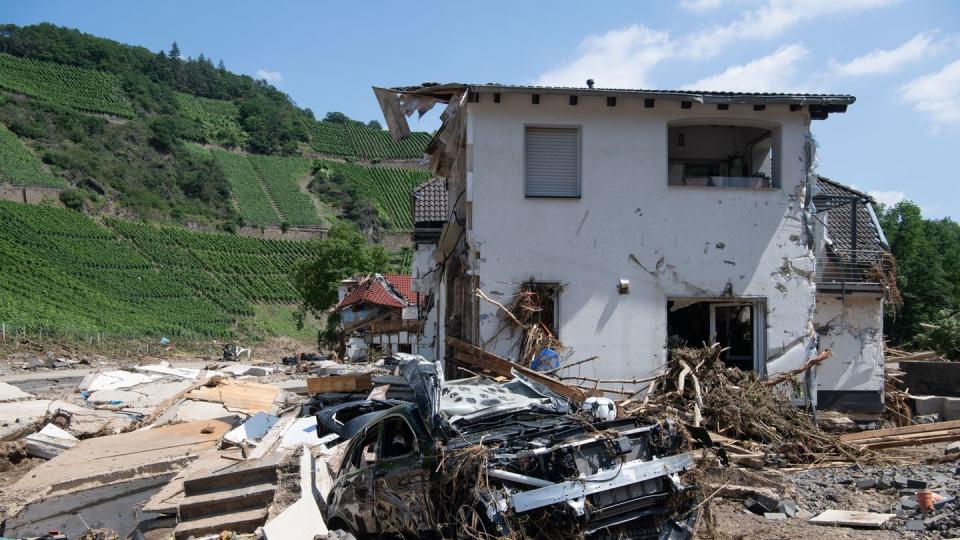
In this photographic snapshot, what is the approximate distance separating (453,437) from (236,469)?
431 centimetres

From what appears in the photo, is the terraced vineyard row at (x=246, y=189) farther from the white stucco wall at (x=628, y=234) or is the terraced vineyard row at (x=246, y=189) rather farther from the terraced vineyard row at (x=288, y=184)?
the white stucco wall at (x=628, y=234)

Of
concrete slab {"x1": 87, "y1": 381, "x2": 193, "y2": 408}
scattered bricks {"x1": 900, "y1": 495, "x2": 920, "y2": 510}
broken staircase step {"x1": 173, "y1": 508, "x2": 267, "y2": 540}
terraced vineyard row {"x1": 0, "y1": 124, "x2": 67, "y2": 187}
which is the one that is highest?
terraced vineyard row {"x1": 0, "y1": 124, "x2": 67, "y2": 187}

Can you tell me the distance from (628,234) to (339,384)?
6.56 metres

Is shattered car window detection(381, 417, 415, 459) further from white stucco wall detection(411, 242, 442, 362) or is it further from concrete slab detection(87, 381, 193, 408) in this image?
concrete slab detection(87, 381, 193, 408)

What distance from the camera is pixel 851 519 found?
7.70 metres

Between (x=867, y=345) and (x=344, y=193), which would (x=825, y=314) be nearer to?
(x=867, y=345)

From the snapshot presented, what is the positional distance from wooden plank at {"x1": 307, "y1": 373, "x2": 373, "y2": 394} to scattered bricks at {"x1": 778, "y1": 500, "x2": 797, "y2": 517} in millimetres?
9013

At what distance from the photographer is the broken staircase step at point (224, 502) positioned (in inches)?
336

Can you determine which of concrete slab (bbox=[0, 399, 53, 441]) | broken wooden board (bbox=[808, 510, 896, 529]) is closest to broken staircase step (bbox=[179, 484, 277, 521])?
broken wooden board (bbox=[808, 510, 896, 529])

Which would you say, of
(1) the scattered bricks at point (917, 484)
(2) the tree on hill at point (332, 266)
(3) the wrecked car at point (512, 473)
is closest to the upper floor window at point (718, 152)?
(1) the scattered bricks at point (917, 484)

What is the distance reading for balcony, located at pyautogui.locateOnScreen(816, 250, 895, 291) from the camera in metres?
16.2

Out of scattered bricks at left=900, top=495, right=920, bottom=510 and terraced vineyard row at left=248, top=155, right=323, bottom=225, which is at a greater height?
terraced vineyard row at left=248, top=155, right=323, bottom=225

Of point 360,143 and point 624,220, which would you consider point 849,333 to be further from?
point 360,143

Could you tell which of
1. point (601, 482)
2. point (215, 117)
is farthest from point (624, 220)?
point (215, 117)
